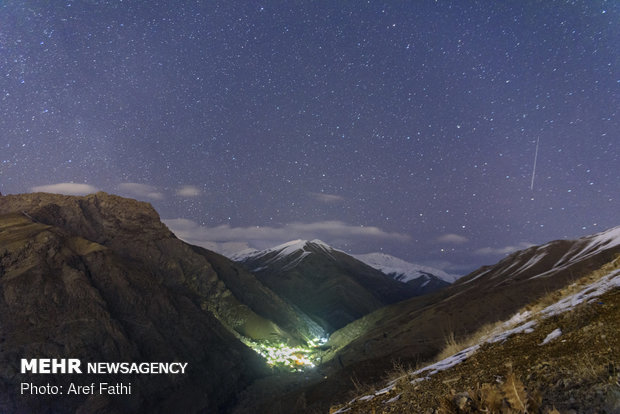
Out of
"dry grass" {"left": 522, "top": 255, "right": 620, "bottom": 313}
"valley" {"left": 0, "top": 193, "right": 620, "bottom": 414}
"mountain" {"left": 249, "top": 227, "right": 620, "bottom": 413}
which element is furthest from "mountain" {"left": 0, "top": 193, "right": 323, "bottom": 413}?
"dry grass" {"left": 522, "top": 255, "right": 620, "bottom": 313}

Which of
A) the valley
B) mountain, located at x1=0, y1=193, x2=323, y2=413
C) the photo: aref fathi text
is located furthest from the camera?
mountain, located at x1=0, y1=193, x2=323, y2=413

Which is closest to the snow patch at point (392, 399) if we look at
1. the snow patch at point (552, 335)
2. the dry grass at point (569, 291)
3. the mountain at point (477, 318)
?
the mountain at point (477, 318)

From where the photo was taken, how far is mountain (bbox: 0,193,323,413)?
176ft

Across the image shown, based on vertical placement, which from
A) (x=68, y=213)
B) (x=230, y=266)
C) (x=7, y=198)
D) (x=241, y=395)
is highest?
(x=7, y=198)

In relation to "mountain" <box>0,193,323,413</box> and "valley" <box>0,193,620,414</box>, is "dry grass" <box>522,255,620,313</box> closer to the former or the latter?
"valley" <box>0,193,620,414</box>

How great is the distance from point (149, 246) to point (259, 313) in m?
43.6

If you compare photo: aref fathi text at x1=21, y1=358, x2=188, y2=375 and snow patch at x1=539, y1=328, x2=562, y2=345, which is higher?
snow patch at x1=539, y1=328, x2=562, y2=345

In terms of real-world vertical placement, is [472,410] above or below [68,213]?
below

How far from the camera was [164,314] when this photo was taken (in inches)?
2975

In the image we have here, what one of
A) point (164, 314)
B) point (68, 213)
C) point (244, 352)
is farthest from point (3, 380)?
point (68, 213)

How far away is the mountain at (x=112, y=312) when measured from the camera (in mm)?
53531

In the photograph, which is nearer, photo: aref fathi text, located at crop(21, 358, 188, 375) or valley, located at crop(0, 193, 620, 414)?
valley, located at crop(0, 193, 620, 414)

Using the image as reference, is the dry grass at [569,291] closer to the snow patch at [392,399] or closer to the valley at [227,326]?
the valley at [227,326]

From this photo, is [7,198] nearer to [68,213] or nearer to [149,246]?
[68,213]
